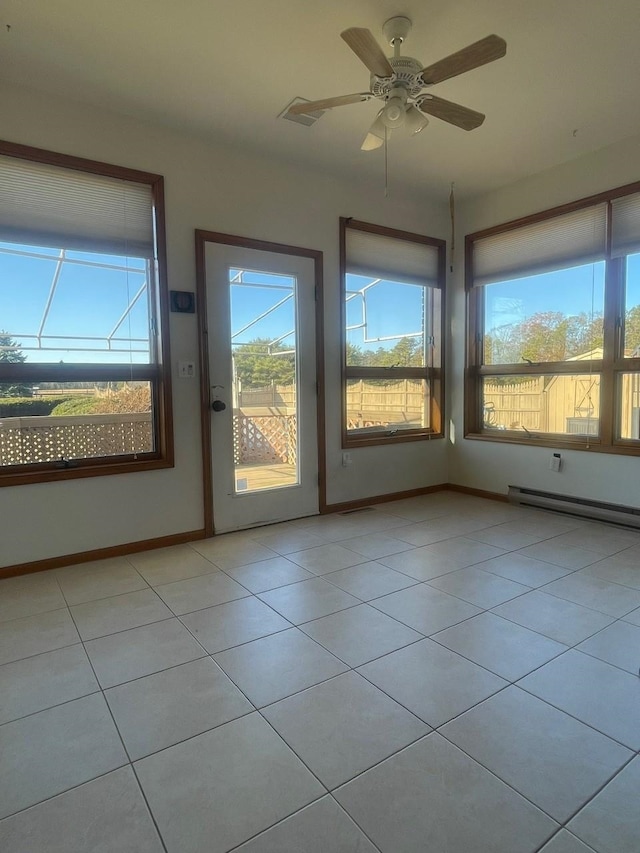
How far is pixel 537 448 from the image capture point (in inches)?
162

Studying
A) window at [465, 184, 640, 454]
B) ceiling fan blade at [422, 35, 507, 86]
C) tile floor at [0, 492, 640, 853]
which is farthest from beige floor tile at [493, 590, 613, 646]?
ceiling fan blade at [422, 35, 507, 86]

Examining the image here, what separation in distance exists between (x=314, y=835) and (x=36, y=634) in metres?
1.58

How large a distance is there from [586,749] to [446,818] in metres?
0.53

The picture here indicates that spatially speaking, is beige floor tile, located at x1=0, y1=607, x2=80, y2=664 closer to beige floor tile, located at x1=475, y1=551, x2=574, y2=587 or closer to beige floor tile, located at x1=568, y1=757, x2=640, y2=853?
beige floor tile, located at x1=568, y1=757, x2=640, y2=853

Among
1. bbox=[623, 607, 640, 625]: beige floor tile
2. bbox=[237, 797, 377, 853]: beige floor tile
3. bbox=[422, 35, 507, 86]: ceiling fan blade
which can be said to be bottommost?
bbox=[237, 797, 377, 853]: beige floor tile

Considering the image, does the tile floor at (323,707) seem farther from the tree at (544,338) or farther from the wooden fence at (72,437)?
the tree at (544,338)

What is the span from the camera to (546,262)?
155 inches

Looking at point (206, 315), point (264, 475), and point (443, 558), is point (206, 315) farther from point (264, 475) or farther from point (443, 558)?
point (443, 558)

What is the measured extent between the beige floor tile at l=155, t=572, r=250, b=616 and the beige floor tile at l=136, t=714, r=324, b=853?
92cm

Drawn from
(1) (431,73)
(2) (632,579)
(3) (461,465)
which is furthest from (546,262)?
(2) (632,579)

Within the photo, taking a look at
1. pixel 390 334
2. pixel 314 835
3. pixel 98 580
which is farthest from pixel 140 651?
pixel 390 334

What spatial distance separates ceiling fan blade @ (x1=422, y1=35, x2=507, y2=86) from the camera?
73.5 inches

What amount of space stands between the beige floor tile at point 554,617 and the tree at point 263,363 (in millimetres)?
2186

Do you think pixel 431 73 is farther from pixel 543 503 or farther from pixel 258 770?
pixel 543 503
